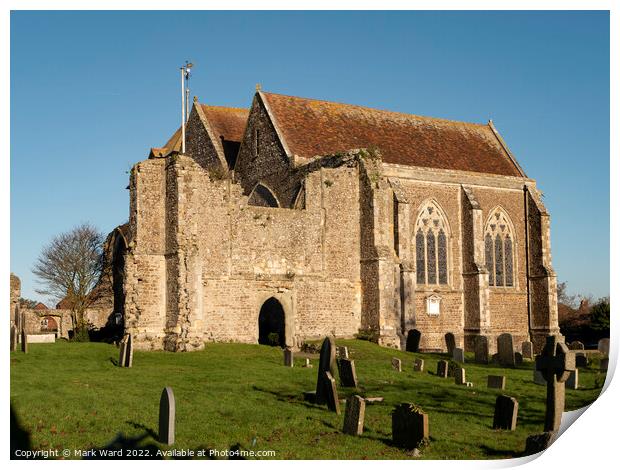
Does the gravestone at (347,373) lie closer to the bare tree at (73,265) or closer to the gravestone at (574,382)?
the gravestone at (574,382)

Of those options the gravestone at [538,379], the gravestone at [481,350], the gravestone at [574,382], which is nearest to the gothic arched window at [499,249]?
the gravestone at [481,350]

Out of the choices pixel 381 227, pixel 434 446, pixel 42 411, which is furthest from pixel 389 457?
pixel 381 227

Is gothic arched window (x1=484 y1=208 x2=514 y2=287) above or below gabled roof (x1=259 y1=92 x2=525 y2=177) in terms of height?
below

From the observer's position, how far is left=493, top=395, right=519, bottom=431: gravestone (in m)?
16.0

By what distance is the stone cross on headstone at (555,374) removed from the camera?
48.8 ft

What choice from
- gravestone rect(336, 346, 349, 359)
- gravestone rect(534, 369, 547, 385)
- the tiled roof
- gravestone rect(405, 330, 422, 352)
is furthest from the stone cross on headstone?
Answer: the tiled roof

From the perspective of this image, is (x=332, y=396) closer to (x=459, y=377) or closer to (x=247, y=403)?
(x=247, y=403)

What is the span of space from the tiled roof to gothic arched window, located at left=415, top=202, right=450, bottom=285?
10.7 m

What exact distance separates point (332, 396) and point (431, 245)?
22.8m

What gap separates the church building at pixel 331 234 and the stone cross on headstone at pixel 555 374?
15.4 meters

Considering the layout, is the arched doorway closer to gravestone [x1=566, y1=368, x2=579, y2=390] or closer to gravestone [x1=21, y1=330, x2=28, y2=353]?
gravestone [x1=21, y1=330, x2=28, y2=353]

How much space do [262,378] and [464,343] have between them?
1937 cm

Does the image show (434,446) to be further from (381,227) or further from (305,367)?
(381,227)

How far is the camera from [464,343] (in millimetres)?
38875
